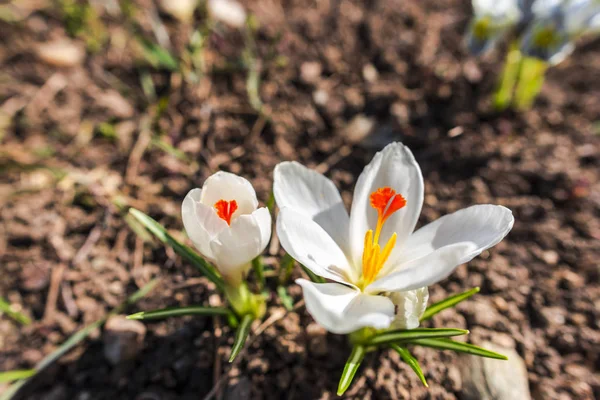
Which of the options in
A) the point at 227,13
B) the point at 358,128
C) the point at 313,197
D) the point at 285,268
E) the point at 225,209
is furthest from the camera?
the point at 227,13

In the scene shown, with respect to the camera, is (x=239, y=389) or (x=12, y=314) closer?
(x=239, y=389)

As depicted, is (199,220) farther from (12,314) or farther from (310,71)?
(310,71)

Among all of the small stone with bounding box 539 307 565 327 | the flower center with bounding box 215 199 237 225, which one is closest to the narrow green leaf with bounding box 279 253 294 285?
the flower center with bounding box 215 199 237 225

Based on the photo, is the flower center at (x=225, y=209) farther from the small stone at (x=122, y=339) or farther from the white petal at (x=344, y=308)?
the small stone at (x=122, y=339)

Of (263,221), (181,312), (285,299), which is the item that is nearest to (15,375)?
(181,312)

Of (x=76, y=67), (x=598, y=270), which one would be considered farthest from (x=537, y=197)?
(x=76, y=67)

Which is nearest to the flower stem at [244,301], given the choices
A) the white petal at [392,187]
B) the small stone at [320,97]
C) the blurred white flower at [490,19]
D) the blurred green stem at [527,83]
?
the white petal at [392,187]
